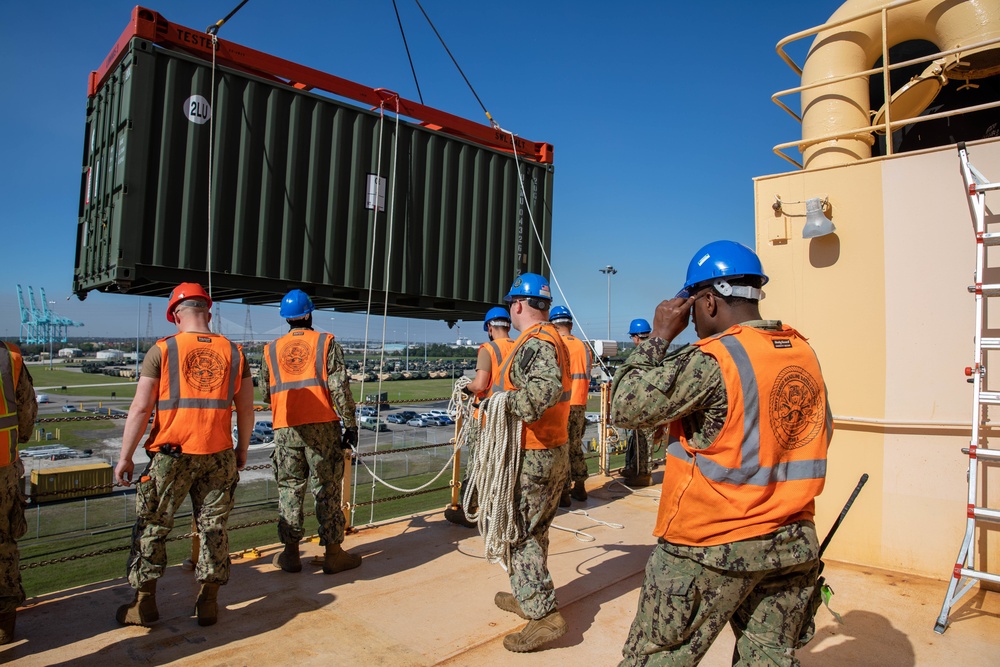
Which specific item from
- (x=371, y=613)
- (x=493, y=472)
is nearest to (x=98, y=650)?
(x=371, y=613)

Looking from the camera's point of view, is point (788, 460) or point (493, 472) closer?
point (788, 460)

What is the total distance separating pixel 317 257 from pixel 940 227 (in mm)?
5237

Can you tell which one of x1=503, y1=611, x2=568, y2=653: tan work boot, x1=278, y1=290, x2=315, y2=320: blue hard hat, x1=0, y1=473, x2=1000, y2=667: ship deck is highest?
x1=278, y1=290, x2=315, y2=320: blue hard hat

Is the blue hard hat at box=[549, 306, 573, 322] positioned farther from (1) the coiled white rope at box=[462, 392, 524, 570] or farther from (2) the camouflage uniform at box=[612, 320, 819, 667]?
(2) the camouflage uniform at box=[612, 320, 819, 667]

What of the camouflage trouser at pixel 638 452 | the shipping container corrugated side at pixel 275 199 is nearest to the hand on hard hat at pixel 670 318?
the shipping container corrugated side at pixel 275 199

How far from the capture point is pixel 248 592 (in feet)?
12.8

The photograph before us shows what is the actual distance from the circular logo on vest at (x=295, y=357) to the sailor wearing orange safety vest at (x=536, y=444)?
170cm

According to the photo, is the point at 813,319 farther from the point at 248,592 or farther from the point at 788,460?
the point at 248,592

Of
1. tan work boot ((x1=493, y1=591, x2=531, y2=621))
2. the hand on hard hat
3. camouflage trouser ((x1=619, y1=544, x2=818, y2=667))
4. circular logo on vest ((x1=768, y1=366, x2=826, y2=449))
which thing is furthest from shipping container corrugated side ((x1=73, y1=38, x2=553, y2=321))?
circular logo on vest ((x1=768, y1=366, x2=826, y2=449))

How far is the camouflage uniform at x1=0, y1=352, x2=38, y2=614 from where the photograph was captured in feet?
10.2

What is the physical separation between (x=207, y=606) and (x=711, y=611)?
2836mm

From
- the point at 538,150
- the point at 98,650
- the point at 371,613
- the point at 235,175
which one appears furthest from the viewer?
the point at 538,150

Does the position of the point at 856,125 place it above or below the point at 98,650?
above

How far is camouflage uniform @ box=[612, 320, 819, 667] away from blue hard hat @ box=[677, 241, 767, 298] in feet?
0.71
